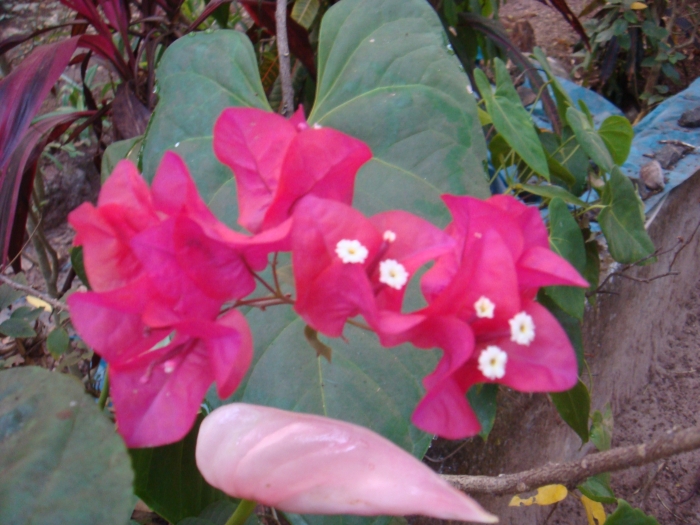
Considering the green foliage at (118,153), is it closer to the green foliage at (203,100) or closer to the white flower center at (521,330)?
the green foliage at (203,100)

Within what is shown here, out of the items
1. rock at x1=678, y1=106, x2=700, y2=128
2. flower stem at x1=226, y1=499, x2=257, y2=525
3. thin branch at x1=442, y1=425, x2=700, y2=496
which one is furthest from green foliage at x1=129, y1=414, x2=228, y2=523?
rock at x1=678, y1=106, x2=700, y2=128

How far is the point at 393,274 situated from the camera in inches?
12.1

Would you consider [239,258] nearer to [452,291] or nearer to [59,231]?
[452,291]

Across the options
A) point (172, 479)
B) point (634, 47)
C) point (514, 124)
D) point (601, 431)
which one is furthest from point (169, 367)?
point (634, 47)

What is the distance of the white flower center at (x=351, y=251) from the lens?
0.96ft

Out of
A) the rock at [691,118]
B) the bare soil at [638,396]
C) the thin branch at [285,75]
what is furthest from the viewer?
the rock at [691,118]

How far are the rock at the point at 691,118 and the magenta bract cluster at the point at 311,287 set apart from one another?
158 cm

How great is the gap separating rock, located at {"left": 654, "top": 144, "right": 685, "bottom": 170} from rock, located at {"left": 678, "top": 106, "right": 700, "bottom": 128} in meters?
0.18

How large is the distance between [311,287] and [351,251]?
0.10 feet

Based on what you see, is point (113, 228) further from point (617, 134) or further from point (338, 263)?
point (617, 134)

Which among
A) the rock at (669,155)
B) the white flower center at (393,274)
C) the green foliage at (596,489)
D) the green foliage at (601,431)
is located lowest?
the green foliage at (601,431)

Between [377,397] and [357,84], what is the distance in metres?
0.32

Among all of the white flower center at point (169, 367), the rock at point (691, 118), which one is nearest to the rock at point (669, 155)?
the rock at point (691, 118)

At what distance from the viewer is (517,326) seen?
0.29 metres
